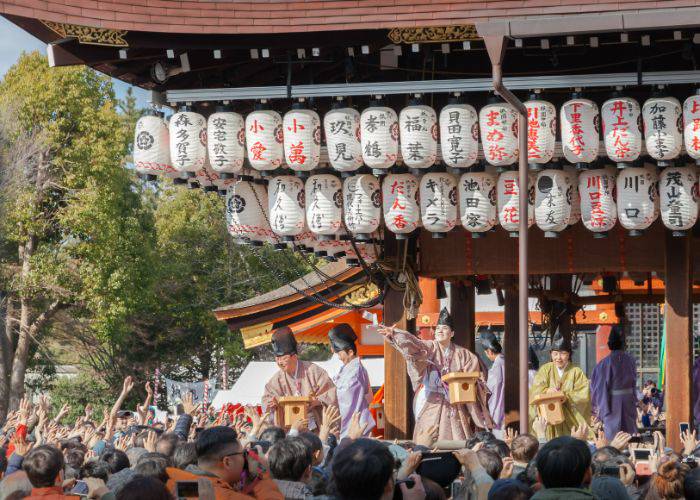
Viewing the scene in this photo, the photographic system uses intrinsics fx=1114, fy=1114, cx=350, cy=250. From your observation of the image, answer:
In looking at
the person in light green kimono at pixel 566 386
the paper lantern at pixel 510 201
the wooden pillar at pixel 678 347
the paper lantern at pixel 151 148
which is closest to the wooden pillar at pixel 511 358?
the person in light green kimono at pixel 566 386

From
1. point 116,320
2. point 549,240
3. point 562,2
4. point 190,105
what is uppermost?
point 562,2

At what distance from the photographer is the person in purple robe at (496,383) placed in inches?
572

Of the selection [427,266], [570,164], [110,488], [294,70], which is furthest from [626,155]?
[110,488]

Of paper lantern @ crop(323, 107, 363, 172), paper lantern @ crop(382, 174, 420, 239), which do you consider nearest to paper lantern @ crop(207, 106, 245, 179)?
paper lantern @ crop(323, 107, 363, 172)

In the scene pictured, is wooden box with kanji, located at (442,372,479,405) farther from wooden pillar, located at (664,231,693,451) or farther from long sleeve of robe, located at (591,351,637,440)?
long sleeve of robe, located at (591,351,637,440)

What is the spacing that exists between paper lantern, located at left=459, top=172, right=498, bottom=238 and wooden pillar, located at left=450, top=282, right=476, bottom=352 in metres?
3.08

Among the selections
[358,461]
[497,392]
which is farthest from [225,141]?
[358,461]

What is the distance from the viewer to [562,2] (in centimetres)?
1029

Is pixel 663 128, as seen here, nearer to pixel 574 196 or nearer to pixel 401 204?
pixel 574 196

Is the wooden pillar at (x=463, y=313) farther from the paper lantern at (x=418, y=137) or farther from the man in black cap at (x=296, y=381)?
the paper lantern at (x=418, y=137)

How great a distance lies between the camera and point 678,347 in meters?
11.1

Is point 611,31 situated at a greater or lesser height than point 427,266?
greater

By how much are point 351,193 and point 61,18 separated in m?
3.35

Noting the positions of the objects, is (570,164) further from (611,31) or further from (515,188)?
(611,31)
